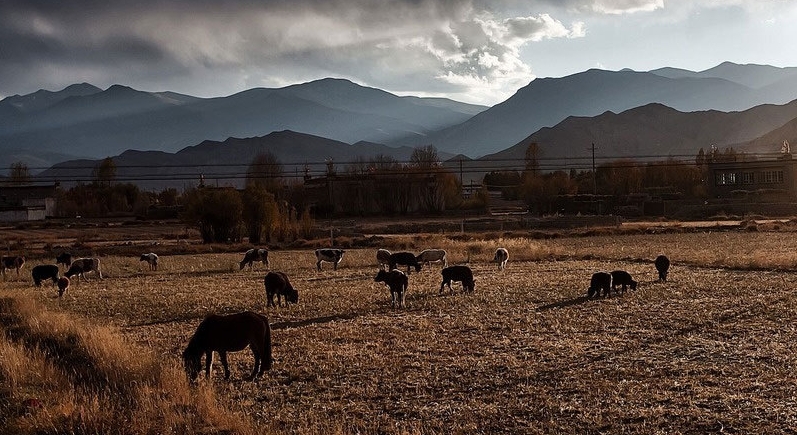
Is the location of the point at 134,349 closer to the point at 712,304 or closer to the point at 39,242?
the point at 712,304

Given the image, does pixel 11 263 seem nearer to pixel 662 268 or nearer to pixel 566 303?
pixel 566 303

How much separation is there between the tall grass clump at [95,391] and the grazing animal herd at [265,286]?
75 centimetres

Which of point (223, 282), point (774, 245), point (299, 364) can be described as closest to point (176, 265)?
point (223, 282)

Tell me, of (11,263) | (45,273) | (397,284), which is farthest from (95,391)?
(11,263)

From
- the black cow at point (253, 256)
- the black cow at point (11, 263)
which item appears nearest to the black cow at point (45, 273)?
the black cow at point (11, 263)

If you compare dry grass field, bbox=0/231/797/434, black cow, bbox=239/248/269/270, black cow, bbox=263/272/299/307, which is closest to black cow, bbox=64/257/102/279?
dry grass field, bbox=0/231/797/434

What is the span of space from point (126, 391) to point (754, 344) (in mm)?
11209

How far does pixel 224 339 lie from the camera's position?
12070 mm

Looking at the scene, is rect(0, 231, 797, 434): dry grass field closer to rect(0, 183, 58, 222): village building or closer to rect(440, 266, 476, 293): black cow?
rect(440, 266, 476, 293): black cow

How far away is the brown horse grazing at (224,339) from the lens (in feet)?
39.6

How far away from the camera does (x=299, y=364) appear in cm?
1330

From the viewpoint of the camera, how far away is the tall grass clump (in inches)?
350

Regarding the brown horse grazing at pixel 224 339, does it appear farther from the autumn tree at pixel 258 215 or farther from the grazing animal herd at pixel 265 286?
the autumn tree at pixel 258 215

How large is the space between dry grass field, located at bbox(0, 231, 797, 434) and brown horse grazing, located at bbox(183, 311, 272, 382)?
43 cm
